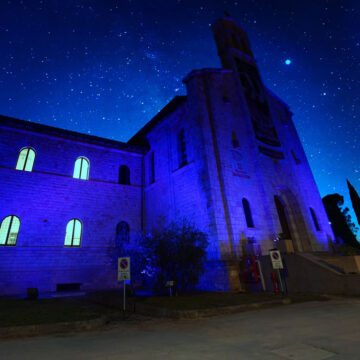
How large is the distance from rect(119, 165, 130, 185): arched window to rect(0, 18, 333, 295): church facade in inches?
4.3

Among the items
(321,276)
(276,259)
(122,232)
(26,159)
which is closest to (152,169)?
(122,232)

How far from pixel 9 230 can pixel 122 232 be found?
8.09 metres

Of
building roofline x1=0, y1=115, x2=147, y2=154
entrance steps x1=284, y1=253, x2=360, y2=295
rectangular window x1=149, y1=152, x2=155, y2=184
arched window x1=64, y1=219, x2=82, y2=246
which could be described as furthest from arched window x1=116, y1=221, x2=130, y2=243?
→ entrance steps x1=284, y1=253, x2=360, y2=295

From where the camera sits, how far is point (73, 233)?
1839cm

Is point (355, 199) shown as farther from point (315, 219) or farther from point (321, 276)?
point (321, 276)

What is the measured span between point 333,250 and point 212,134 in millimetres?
14846

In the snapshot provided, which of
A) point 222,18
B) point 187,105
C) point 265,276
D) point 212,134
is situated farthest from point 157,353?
point 222,18

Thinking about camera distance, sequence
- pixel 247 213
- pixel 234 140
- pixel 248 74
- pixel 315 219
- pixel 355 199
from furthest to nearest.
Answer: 1. pixel 355 199
2. pixel 248 74
3. pixel 315 219
4. pixel 234 140
5. pixel 247 213

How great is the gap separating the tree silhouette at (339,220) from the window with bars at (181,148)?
23.8 meters

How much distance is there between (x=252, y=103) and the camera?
2191cm

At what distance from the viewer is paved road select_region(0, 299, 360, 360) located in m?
3.99

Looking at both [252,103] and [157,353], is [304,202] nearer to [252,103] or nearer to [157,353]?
[252,103]

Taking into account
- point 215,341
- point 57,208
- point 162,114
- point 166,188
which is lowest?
point 215,341

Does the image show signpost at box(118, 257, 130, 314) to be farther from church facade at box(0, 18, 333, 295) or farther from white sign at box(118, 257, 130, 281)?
church facade at box(0, 18, 333, 295)
